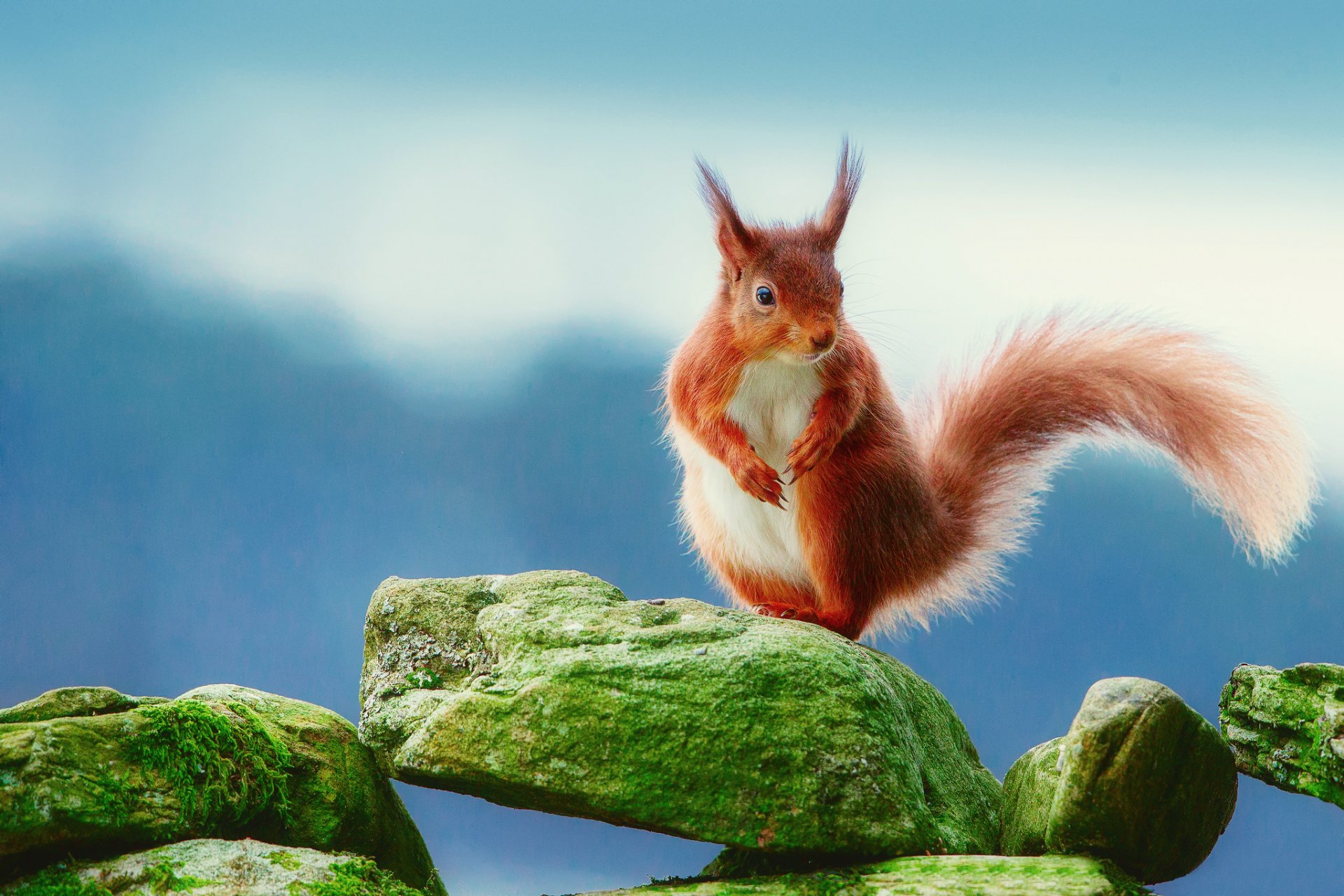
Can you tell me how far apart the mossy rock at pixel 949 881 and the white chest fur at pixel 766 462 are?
1.02 metres

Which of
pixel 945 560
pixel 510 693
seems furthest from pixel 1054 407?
pixel 510 693

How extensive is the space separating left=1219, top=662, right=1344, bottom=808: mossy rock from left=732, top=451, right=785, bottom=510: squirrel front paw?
109cm

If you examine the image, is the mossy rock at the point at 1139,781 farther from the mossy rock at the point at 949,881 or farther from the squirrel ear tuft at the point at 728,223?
the squirrel ear tuft at the point at 728,223

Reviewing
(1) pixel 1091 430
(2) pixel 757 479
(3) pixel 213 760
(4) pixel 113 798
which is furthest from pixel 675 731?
(1) pixel 1091 430

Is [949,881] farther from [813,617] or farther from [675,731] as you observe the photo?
[813,617]

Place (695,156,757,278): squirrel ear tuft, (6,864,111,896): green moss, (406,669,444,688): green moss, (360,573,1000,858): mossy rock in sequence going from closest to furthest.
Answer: (6,864,111,896): green moss
(360,573,1000,858): mossy rock
(406,669,444,688): green moss
(695,156,757,278): squirrel ear tuft

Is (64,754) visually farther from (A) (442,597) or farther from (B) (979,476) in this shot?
(B) (979,476)

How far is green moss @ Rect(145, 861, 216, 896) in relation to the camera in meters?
1.81

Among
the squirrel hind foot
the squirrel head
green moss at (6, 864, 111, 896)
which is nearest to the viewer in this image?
green moss at (6, 864, 111, 896)

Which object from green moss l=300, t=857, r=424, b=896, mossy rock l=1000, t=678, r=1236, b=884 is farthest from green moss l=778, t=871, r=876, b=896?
green moss l=300, t=857, r=424, b=896

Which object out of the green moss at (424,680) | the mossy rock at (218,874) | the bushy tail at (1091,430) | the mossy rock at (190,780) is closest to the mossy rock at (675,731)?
the green moss at (424,680)

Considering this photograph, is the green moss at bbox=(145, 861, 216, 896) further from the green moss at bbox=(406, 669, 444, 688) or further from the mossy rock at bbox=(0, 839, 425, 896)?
the green moss at bbox=(406, 669, 444, 688)

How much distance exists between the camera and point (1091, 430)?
3020mm

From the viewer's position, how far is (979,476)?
3129mm
